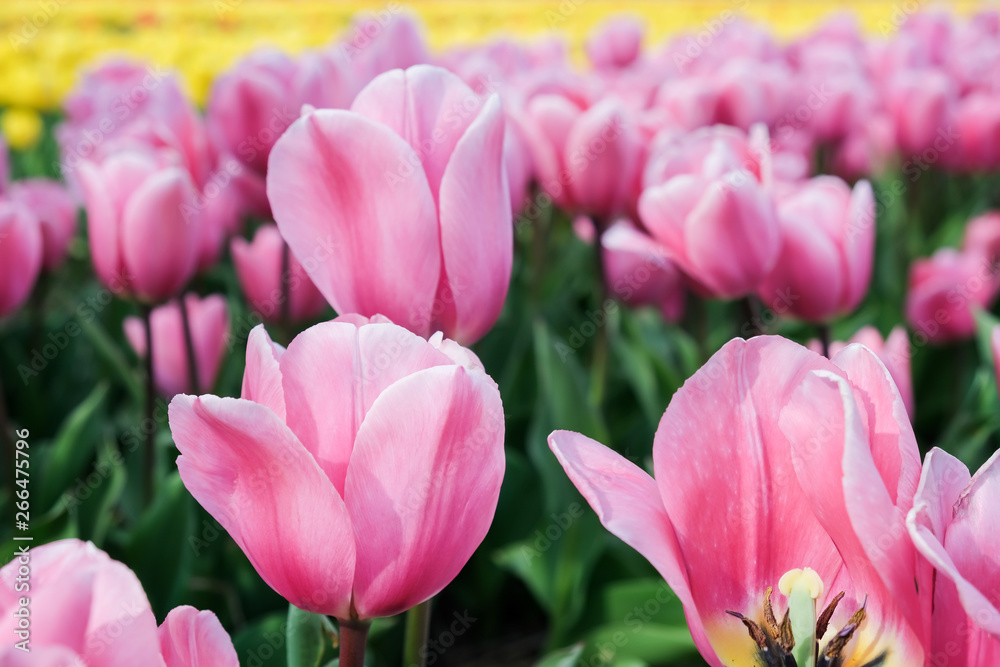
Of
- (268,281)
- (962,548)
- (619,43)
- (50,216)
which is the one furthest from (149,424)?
(619,43)

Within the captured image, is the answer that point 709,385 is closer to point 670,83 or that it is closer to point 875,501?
point 875,501

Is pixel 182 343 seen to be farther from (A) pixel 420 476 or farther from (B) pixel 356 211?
(A) pixel 420 476

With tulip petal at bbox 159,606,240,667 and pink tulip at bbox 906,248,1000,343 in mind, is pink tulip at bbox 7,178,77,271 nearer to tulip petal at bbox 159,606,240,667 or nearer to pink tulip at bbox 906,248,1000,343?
tulip petal at bbox 159,606,240,667

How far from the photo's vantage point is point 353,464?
514 millimetres

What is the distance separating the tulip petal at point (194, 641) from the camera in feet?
1.51

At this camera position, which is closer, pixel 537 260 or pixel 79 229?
pixel 537 260

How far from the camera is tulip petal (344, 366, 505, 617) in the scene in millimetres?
502

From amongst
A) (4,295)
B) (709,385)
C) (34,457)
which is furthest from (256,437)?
(34,457)

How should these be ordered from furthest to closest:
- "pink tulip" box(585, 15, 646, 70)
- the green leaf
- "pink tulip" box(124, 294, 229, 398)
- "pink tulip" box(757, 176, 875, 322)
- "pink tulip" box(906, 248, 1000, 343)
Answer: "pink tulip" box(585, 15, 646, 70), "pink tulip" box(906, 248, 1000, 343), "pink tulip" box(124, 294, 229, 398), "pink tulip" box(757, 176, 875, 322), the green leaf

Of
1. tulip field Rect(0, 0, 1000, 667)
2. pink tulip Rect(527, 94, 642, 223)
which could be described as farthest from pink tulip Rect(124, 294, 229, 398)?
pink tulip Rect(527, 94, 642, 223)

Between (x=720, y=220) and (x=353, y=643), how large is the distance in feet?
2.40

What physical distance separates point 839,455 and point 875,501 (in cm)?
3

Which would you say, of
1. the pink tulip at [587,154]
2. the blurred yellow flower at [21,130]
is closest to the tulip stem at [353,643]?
the pink tulip at [587,154]

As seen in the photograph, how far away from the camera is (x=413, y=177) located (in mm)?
692
